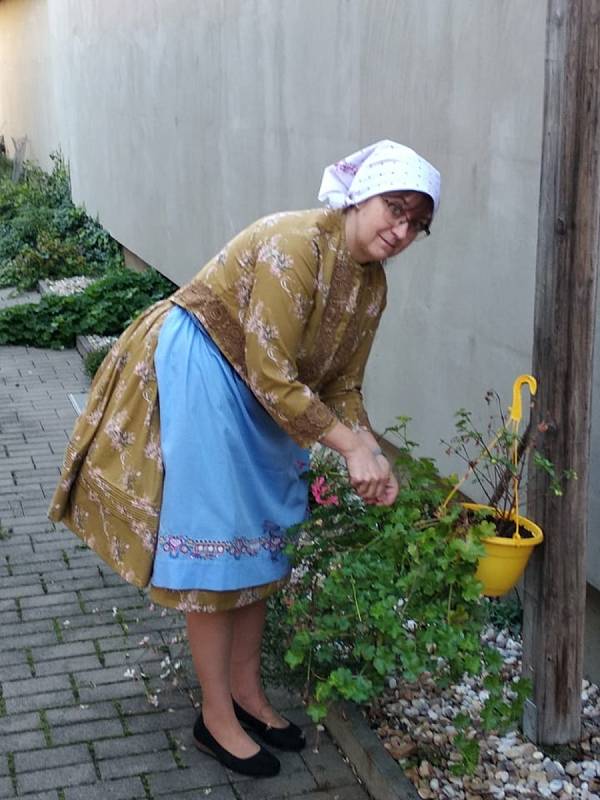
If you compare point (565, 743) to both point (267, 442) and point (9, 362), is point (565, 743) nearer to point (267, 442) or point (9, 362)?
point (267, 442)

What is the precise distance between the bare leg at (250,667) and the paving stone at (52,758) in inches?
19.7

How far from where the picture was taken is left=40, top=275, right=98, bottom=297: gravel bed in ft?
40.0

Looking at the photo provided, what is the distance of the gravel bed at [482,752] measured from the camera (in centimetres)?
315

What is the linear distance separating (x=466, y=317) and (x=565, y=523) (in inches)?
55.8

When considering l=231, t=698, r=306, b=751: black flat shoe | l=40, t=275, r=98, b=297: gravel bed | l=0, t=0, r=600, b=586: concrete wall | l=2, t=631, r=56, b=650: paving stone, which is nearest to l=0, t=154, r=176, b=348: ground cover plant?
l=40, t=275, r=98, b=297: gravel bed

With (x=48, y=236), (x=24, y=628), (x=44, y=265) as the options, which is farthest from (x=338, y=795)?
(x=48, y=236)

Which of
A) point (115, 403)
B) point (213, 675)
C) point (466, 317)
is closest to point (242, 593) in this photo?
point (213, 675)

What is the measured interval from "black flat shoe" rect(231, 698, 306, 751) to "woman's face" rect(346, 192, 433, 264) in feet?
5.05

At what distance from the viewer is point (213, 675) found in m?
3.28

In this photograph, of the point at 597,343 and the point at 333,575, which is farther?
the point at 597,343

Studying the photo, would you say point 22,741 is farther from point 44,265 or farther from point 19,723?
point 44,265

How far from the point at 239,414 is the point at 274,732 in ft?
3.60

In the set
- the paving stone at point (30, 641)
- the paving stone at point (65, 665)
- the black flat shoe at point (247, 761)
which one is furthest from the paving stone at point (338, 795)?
the paving stone at point (30, 641)

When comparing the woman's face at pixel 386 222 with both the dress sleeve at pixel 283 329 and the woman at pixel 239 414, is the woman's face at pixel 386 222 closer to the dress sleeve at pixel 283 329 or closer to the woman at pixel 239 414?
the woman at pixel 239 414
